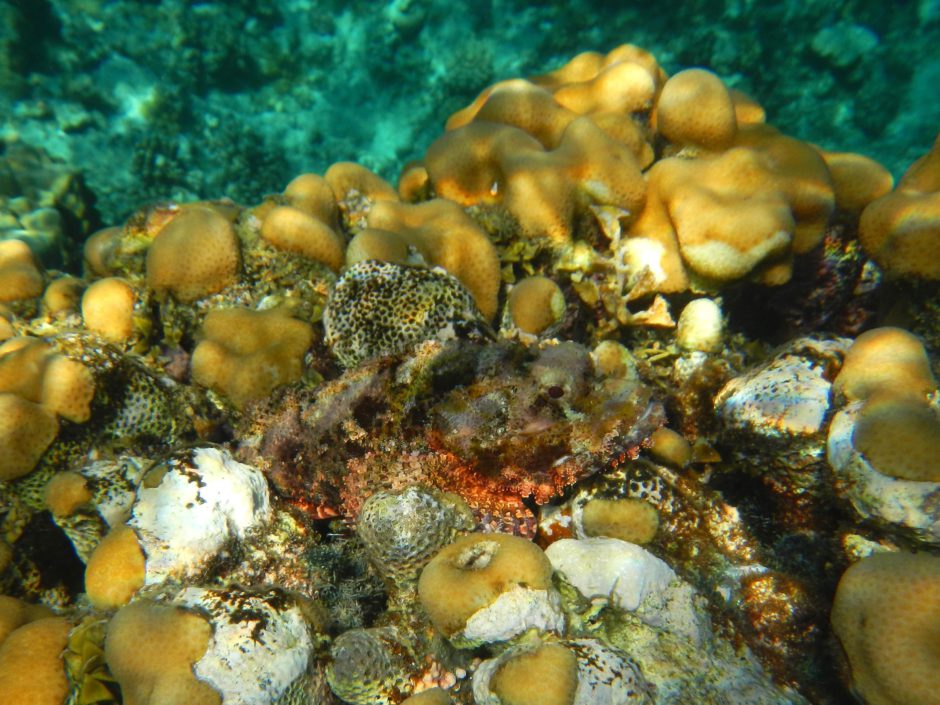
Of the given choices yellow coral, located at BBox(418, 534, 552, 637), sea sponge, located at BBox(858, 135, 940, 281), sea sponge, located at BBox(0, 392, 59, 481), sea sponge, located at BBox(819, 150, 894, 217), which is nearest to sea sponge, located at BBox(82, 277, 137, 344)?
sea sponge, located at BBox(0, 392, 59, 481)

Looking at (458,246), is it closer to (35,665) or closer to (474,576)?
(474,576)

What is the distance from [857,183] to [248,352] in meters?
4.71

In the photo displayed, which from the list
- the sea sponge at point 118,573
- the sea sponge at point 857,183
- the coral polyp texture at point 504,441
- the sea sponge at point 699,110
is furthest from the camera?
the sea sponge at point 699,110

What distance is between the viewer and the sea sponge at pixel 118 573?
7.86 feet

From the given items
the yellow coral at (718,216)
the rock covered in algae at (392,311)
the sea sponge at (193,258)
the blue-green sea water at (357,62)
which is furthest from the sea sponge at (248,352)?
the blue-green sea water at (357,62)

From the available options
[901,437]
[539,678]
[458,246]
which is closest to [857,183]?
[901,437]

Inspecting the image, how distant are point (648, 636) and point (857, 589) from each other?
84 cm

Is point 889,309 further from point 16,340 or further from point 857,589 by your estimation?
point 16,340

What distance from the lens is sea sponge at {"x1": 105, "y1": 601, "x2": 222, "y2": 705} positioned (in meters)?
1.96

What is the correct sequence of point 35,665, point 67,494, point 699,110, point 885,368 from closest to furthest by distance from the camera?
point 35,665 → point 885,368 → point 67,494 → point 699,110

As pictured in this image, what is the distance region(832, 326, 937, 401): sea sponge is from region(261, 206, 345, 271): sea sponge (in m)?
3.32

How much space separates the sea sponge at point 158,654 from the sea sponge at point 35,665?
1.51 feet

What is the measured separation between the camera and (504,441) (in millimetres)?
2498

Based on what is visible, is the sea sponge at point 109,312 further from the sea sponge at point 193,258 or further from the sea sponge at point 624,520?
the sea sponge at point 624,520
